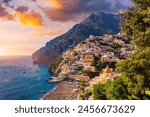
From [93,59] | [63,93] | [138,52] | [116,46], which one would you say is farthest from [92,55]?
[138,52]

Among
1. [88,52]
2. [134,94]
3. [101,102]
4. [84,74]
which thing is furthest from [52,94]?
[101,102]

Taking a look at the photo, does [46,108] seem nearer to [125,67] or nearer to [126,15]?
[125,67]

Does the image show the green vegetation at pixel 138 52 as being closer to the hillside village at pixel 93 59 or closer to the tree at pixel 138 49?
the tree at pixel 138 49

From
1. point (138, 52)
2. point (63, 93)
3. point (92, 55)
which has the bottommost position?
point (63, 93)

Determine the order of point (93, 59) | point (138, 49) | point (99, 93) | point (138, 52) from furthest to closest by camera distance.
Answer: point (93, 59) < point (99, 93) < point (138, 49) < point (138, 52)

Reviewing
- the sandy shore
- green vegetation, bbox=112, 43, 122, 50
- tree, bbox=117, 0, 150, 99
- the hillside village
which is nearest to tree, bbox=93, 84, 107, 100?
tree, bbox=117, 0, 150, 99

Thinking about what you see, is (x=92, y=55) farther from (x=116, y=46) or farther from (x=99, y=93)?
(x=99, y=93)
